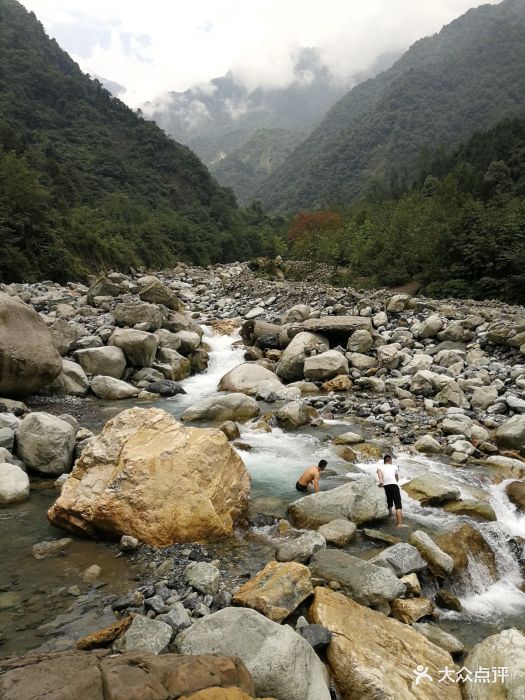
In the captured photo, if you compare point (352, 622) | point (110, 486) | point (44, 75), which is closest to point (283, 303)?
point (110, 486)

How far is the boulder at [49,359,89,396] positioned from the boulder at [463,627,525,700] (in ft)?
37.9

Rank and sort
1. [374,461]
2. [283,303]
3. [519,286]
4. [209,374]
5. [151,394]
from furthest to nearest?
[283,303] → [519,286] → [209,374] → [151,394] → [374,461]

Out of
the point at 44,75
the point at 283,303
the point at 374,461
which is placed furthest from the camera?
the point at 44,75

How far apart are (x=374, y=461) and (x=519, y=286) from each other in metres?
18.2

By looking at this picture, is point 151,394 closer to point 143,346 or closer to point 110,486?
point 143,346

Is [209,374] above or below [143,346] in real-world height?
below

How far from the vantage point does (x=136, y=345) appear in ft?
51.1

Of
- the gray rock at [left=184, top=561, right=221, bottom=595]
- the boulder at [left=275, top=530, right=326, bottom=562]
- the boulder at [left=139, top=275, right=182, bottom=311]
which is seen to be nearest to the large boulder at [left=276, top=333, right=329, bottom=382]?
the boulder at [left=139, top=275, right=182, bottom=311]

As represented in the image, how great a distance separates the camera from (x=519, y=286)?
23875 mm

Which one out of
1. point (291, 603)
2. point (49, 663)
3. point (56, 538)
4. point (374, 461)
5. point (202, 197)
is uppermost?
point (202, 197)

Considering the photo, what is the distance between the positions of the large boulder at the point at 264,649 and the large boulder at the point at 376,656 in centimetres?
30

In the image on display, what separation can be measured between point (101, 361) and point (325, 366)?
7.25 m

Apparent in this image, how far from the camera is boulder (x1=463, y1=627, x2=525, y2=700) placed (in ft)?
14.0

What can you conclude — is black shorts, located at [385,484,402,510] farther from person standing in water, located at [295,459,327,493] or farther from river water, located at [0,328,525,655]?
person standing in water, located at [295,459,327,493]
